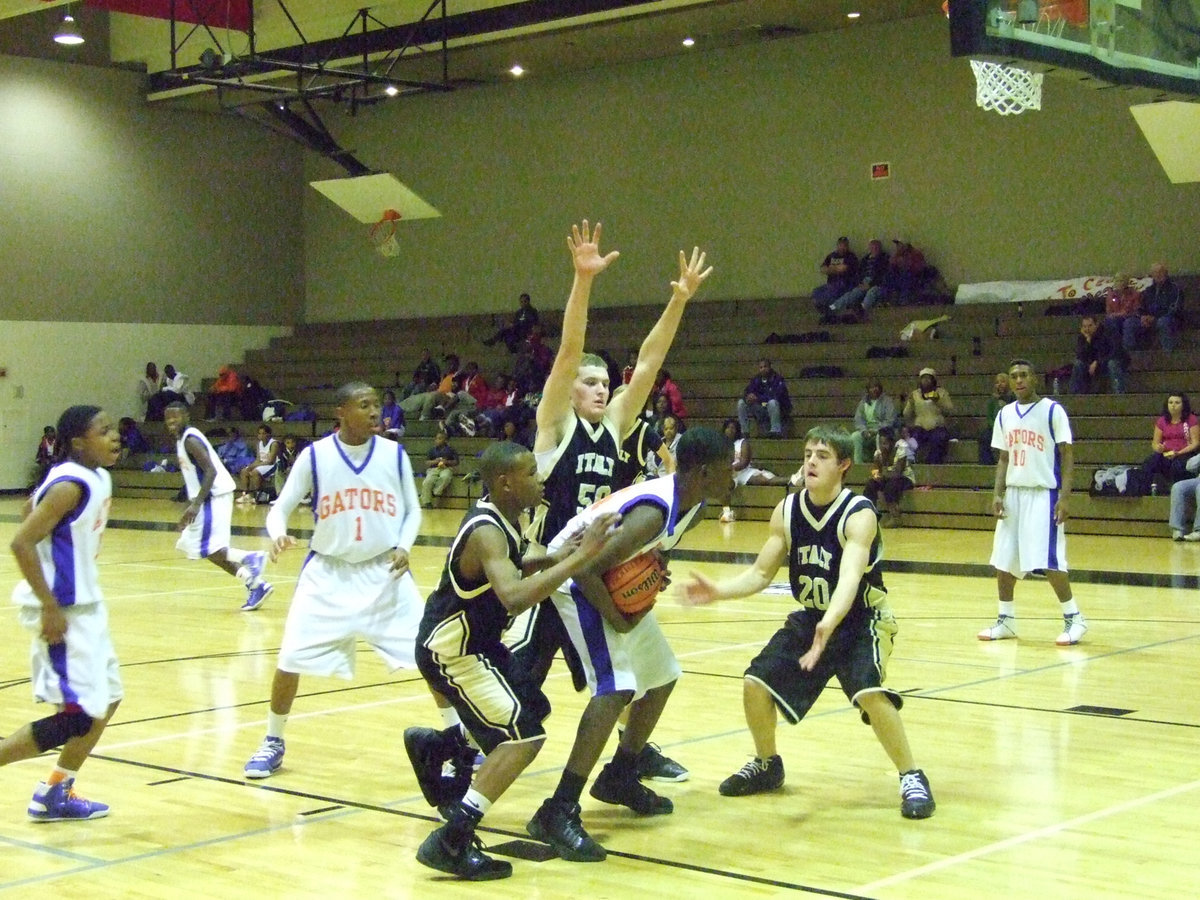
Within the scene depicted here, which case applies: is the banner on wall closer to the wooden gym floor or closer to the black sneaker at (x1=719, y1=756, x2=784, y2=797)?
the wooden gym floor

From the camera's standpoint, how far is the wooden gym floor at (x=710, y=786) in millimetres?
4809

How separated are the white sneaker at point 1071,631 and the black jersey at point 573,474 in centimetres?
479

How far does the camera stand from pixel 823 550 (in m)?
5.84

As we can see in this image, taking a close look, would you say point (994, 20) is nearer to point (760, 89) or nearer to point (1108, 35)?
point (1108, 35)

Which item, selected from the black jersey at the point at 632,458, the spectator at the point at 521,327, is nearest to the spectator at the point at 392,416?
the spectator at the point at 521,327

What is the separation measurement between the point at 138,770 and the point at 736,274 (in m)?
19.4

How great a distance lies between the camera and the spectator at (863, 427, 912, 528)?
17828 millimetres

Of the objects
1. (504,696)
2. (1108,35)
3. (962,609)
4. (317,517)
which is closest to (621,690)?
(504,696)

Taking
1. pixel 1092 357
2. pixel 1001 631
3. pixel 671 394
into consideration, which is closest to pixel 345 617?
pixel 1001 631

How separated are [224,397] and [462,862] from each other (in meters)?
22.7

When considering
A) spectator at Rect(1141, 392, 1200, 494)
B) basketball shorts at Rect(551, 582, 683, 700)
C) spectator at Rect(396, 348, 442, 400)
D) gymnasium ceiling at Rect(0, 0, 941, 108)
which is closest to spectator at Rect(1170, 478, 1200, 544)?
spectator at Rect(1141, 392, 1200, 494)

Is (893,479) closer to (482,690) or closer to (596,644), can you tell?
(596,644)

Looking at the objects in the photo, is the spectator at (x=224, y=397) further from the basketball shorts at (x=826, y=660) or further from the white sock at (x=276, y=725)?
the basketball shorts at (x=826, y=660)

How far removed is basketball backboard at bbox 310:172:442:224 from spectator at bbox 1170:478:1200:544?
14.4 metres
